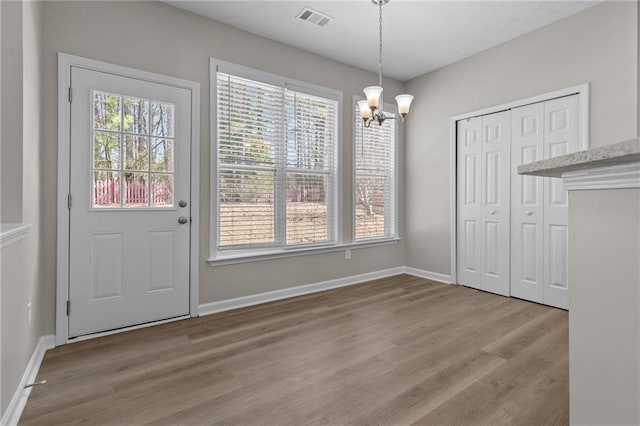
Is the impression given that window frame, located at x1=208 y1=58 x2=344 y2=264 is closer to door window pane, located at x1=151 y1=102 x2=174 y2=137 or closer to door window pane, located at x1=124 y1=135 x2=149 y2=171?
door window pane, located at x1=151 y1=102 x2=174 y2=137

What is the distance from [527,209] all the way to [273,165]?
2.81 m

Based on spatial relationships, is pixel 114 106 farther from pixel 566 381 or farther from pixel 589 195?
pixel 566 381

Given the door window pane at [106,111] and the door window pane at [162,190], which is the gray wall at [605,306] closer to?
the door window pane at [162,190]

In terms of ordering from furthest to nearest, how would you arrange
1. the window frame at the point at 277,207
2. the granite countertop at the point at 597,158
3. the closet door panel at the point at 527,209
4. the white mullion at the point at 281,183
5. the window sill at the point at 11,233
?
→ the white mullion at the point at 281,183, the closet door panel at the point at 527,209, the window frame at the point at 277,207, the window sill at the point at 11,233, the granite countertop at the point at 597,158

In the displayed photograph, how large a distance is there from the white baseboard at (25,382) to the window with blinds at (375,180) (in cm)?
327

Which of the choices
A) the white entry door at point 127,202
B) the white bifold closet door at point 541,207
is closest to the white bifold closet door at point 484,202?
the white bifold closet door at point 541,207

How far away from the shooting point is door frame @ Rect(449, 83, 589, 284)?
123 inches

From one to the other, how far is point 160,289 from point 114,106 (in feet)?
5.26

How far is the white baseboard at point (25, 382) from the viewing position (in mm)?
1598

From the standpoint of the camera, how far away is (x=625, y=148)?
0.74 m

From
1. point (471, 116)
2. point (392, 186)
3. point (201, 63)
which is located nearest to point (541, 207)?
point (471, 116)

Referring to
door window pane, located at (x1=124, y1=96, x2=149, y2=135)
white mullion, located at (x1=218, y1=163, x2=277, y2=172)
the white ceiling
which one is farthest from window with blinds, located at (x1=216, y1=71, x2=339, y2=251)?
door window pane, located at (x1=124, y1=96, x2=149, y2=135)

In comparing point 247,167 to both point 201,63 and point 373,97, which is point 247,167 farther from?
point 373,97

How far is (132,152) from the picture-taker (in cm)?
282
